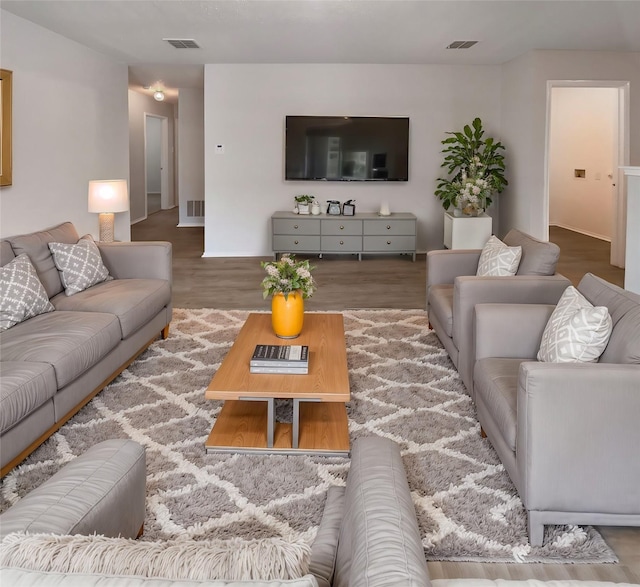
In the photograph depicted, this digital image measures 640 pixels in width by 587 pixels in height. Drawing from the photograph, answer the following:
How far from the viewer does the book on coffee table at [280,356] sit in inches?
118

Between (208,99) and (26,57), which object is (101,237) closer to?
(26,57)

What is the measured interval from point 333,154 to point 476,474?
6197 mm

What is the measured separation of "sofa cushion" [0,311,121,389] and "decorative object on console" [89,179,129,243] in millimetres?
1960

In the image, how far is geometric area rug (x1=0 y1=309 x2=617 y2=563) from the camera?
7.58 ft

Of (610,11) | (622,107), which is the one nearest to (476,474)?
(610,11)

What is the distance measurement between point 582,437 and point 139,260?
3486 millimetres

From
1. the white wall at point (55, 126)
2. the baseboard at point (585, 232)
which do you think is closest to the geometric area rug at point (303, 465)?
the white wall at point (55, 126)

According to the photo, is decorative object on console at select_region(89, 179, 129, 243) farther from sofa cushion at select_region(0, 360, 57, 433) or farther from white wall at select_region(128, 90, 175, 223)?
white wall at select_region(128, 90, 175, 223)

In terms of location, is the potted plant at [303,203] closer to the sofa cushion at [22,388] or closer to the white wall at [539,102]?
the white wall at [539,102]

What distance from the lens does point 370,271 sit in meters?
7.63

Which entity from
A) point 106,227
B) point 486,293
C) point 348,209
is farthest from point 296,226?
point 486,293

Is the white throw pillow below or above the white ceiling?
below

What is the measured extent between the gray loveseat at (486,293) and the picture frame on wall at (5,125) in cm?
320

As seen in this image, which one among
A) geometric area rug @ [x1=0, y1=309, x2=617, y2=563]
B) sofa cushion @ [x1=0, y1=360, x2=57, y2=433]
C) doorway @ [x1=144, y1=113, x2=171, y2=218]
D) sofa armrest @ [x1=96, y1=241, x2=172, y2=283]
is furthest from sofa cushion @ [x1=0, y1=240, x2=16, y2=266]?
doorway @ [x1=144, y1=113, x2=171, y2=218]
